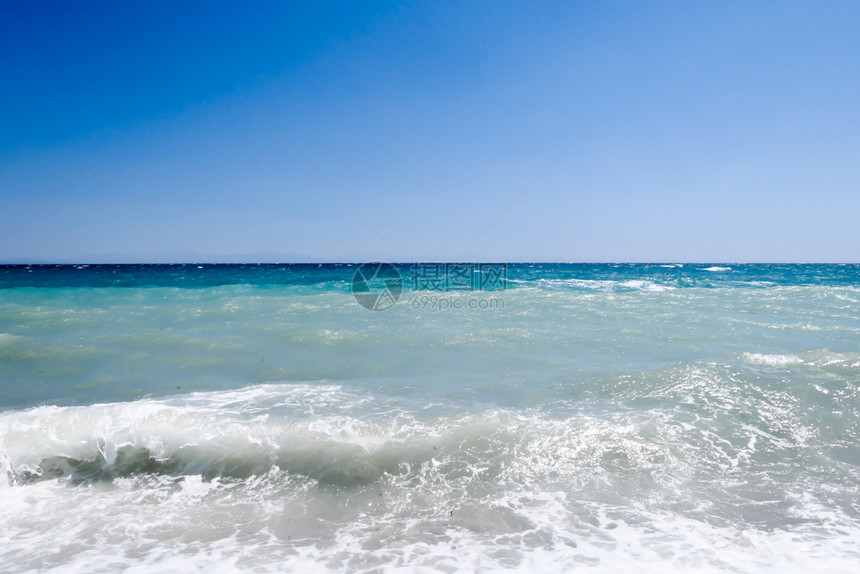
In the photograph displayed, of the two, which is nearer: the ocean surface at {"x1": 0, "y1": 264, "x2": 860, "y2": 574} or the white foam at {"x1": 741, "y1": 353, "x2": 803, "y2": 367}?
the ocean surface at {"x1": 0, "y1": 264, "x2": 860, "y2": 574}

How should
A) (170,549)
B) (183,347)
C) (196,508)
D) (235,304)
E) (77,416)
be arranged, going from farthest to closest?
(235,304)
(183,347)
(77,416)
(196,508)
(170,549)

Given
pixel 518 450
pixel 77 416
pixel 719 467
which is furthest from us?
pixel 77 416

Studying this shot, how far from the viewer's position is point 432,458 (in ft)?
14.8

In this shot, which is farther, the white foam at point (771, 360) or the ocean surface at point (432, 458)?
the white foam at point (771, 360)

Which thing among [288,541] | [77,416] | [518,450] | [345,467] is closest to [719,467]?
[518,450]

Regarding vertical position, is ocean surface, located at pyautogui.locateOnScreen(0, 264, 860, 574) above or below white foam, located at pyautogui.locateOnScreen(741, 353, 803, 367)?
below

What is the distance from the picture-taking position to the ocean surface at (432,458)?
3170 mm

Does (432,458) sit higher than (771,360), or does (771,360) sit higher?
(771,360)

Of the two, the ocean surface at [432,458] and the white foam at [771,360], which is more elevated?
the white foam at [771,360]

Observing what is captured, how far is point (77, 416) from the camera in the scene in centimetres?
Result: 510

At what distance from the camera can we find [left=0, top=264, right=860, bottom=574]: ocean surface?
3170mm

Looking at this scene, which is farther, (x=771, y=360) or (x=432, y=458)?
(x=771, y=360)

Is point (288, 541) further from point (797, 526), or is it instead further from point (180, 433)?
point (797, 526)

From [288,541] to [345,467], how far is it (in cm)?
109
